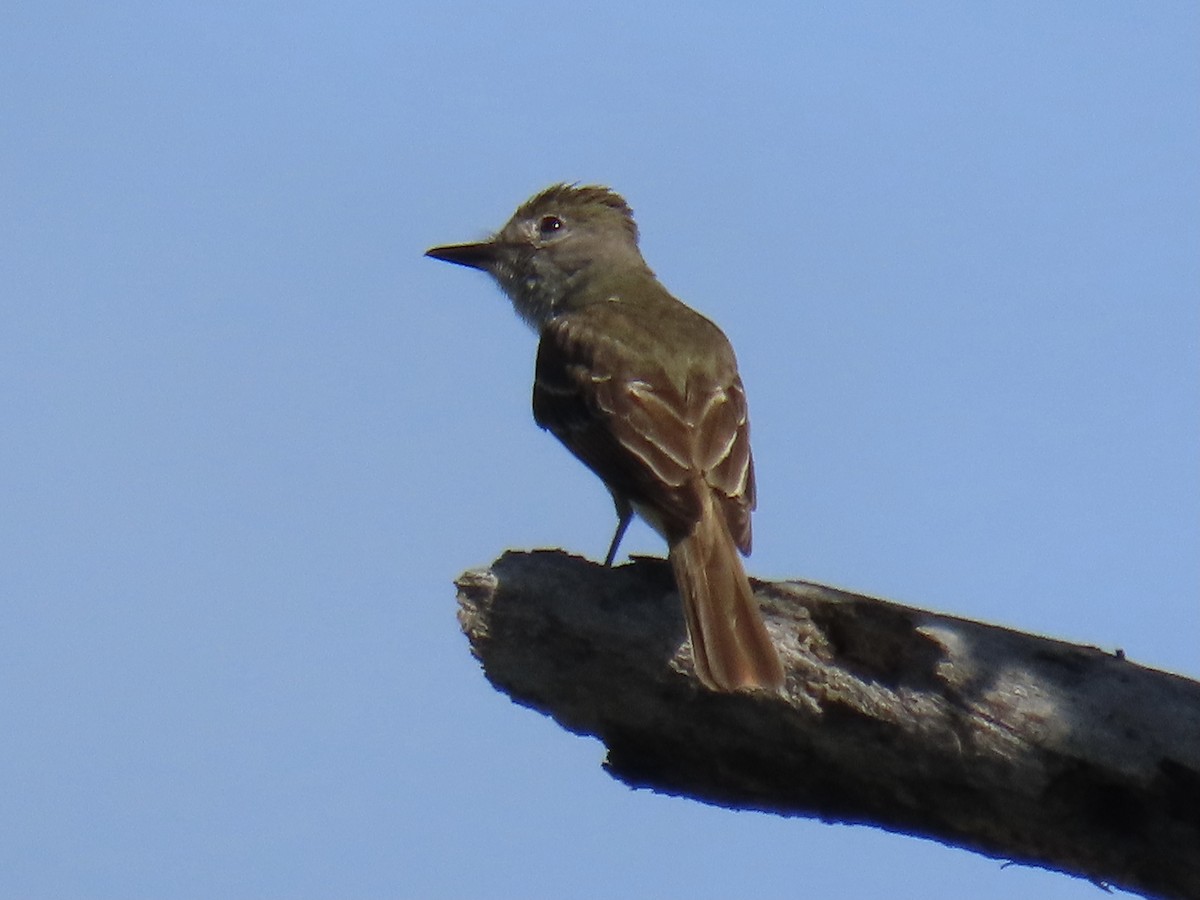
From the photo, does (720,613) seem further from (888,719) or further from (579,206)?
(579,206)

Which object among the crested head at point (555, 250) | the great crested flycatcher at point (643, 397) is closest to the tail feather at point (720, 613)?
the great crested flycatcher at point (643, 397)

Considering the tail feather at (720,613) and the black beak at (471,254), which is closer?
the tail feather at (720,613)

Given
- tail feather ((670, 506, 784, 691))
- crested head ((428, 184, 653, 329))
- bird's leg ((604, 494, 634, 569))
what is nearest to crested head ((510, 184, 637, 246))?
crested head ((428, 184, 653, 329))

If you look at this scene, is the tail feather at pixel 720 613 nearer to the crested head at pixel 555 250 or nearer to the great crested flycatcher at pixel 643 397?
the great crested flycatcher at pixel 643 397

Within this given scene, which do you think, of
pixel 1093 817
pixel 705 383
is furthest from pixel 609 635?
pixel 705 383

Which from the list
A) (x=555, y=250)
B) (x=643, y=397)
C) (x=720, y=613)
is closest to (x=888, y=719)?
(x=720, y=613)

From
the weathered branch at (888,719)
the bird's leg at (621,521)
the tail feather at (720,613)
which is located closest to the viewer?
the weathered branch at (888,719)

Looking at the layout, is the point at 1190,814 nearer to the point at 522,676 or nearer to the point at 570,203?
the point at 522,676

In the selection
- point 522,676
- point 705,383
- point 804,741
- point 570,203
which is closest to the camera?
point 804,741
